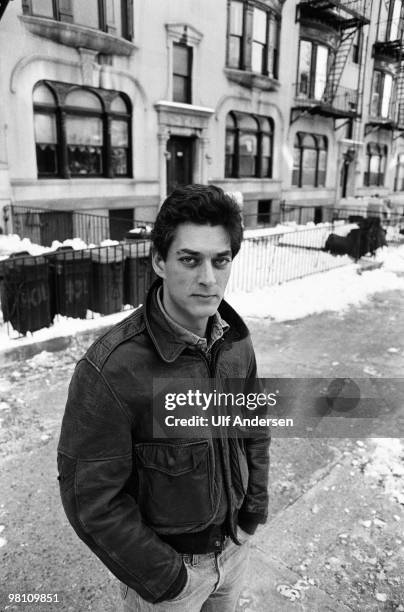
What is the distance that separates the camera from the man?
1.59 meters

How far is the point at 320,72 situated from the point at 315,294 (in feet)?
53.8

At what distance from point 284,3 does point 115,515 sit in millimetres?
22253

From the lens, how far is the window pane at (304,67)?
829 inches

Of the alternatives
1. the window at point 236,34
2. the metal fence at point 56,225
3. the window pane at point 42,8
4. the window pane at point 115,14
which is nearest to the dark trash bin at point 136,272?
the metal fence at point 56,225

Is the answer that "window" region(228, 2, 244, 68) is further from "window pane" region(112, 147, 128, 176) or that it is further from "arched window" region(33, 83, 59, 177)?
"arched window" region(33, 83, 59, 177)

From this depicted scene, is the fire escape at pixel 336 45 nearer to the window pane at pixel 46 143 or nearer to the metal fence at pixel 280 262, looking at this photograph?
the metal fence at pixel 280 262

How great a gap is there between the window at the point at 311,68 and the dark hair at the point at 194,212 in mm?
21836

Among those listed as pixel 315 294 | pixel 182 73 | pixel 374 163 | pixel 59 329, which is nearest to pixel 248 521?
pixel 59 329

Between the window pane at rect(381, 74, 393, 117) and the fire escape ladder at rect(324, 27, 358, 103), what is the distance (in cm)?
501

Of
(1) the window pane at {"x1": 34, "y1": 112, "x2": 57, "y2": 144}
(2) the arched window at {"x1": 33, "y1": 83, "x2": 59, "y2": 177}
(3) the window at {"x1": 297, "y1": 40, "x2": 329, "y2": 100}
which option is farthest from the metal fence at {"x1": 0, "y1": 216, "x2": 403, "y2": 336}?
(3) the window at {"x1": 297, "y1": 40, "x2": 329, "y2": 100}

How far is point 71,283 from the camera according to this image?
719 centimetres

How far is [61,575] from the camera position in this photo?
2963 millimetres

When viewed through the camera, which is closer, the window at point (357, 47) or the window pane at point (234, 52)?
the window pane at point (234, 52)

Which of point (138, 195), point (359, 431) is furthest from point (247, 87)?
point (359, 431)
